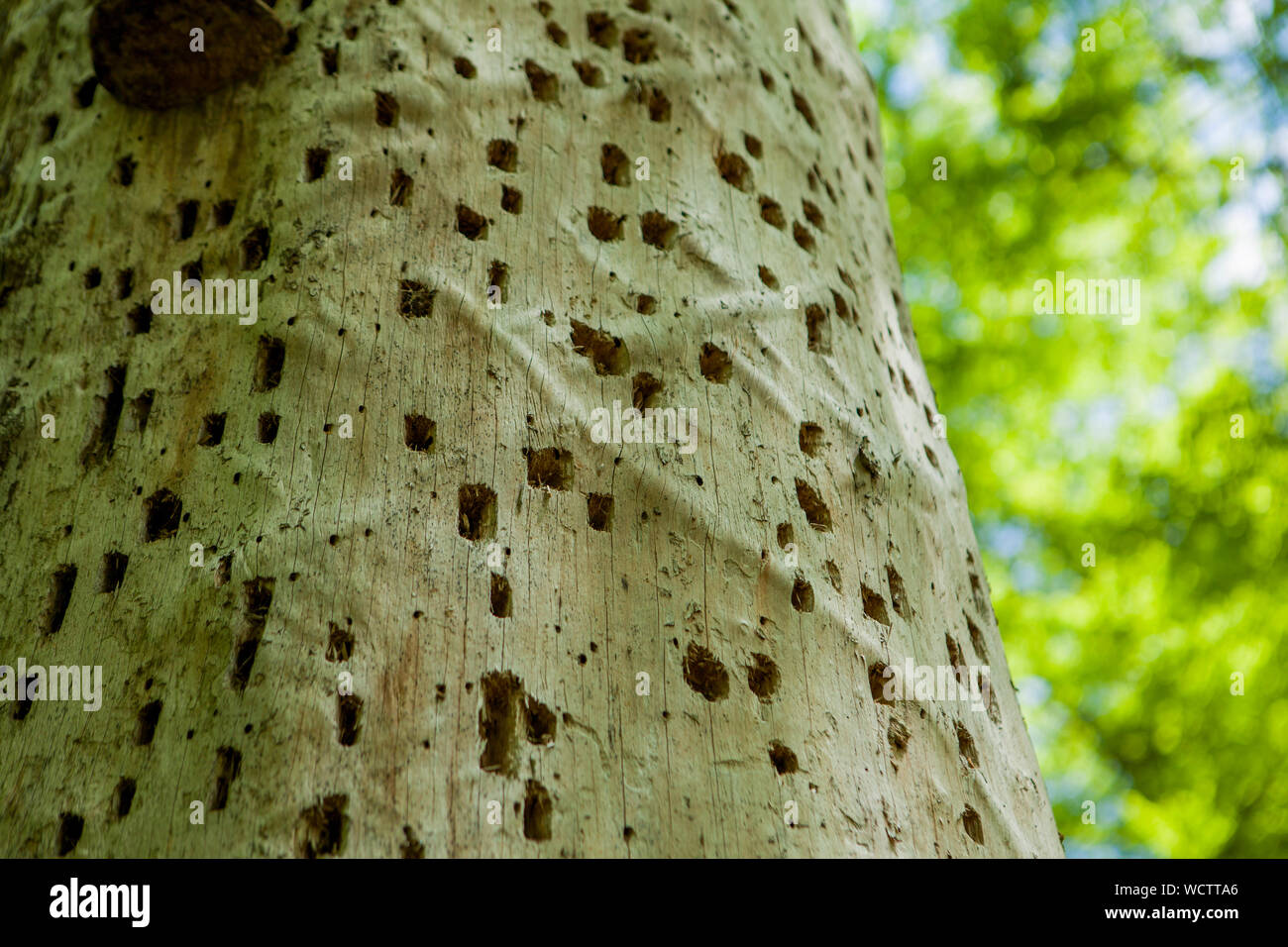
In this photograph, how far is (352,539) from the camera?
1.72 m

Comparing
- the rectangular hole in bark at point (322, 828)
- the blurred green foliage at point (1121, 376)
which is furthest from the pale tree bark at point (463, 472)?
the blurred green foliage at point (1121, 376)

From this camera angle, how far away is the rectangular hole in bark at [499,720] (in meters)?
1.59

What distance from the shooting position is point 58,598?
1856 millimetres

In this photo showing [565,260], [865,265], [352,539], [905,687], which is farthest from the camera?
[865,265]

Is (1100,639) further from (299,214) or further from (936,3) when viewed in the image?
(299,214)

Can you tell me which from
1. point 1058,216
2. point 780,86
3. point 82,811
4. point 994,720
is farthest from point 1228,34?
point 82,811

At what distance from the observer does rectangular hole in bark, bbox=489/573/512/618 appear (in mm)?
1715

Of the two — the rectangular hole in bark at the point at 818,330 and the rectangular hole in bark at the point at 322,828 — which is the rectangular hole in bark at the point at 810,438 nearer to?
the rectangular hole in bark at the point at 818,330

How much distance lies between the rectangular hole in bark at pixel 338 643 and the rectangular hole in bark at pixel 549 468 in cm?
42

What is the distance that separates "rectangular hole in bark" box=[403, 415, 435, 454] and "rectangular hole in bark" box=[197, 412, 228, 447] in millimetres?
357

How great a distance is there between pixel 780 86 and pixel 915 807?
190 centimetres

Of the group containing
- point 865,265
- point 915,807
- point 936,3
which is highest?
point 936,3

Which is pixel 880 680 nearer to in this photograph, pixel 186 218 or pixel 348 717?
pixel 348 717

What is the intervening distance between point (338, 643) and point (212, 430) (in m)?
0.56
